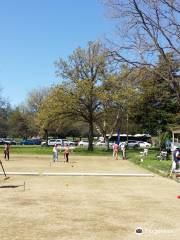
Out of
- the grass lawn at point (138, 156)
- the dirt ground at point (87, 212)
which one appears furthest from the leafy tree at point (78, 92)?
the dirt ground at point (87, 212)

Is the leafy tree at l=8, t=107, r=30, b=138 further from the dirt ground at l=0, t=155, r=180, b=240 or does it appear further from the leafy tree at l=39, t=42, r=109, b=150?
the dirt ground at l=0, t=155, r=180, b=240

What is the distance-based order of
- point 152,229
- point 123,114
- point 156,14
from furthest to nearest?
1. point 123,114
2. point 156,14
3. point 152,229

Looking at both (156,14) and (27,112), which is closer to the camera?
(156,14)

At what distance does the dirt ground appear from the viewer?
11461 mm

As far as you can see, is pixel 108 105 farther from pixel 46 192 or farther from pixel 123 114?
pixel 46 192

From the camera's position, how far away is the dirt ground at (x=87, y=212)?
37.6ft

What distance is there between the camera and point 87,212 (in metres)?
14.6

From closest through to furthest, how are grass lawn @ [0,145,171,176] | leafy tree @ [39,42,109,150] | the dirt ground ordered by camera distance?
the dirt ground < grass lawn @ [0,145,171,176] < leafy tree @ [39,42,109,150]

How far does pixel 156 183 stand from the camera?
25234 millimetres

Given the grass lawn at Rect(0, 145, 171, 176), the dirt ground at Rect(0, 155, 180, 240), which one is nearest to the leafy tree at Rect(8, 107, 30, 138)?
the grass lawn at Rect(0, 145, 171, 176)

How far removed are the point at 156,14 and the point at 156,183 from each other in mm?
10440

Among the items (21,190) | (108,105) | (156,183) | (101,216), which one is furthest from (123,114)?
(101,216)

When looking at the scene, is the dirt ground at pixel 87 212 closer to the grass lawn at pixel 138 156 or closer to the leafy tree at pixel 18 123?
the grass lawn at pixel 138 156

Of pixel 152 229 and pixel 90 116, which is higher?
pixel 90 116
